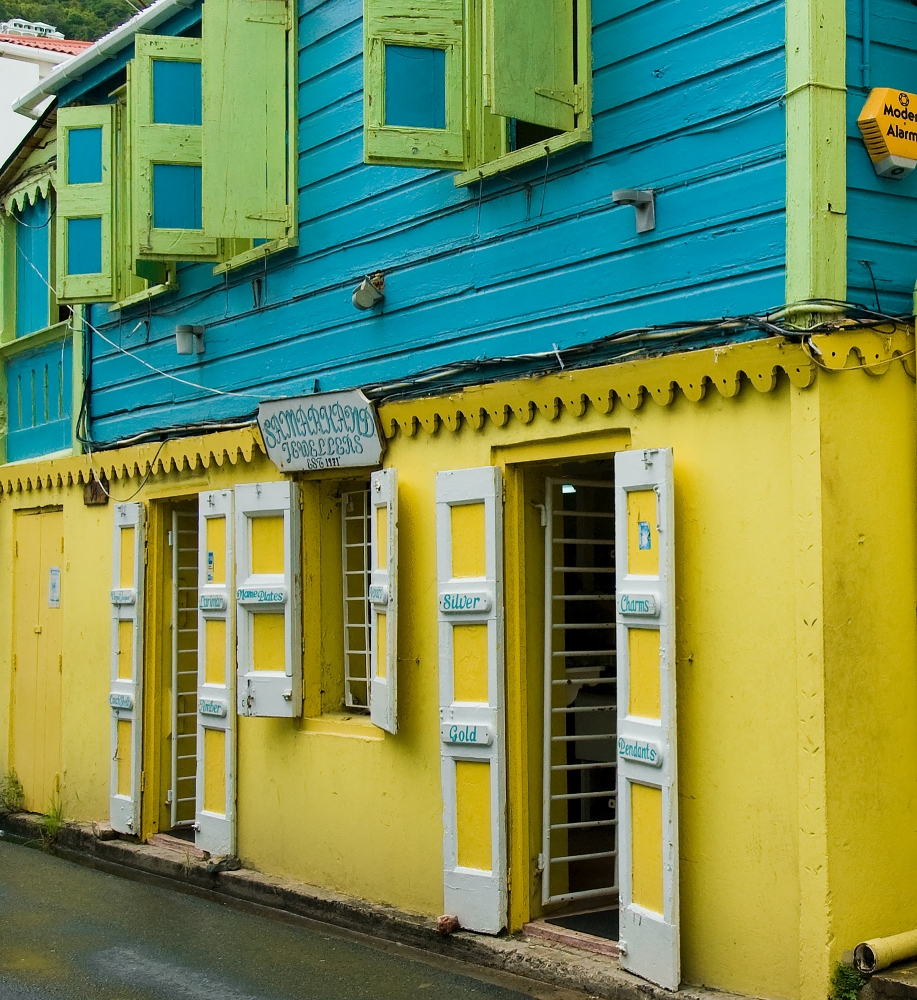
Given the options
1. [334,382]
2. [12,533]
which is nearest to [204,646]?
[334,382]

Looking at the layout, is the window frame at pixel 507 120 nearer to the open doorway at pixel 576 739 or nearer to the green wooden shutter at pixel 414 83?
the green wooden shutter at pixel 414 83

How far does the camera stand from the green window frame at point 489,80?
21.4 ft

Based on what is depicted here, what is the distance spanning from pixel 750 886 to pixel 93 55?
8.03 meters

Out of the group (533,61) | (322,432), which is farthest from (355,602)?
(533,61)

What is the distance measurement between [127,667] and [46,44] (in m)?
15.8

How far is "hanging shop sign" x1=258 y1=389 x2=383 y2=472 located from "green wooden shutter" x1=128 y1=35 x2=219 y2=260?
1332mm

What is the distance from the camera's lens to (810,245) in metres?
5.55

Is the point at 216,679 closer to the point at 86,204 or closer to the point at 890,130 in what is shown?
the point at 86,204

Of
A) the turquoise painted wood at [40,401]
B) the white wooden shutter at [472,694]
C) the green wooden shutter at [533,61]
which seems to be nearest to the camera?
the green wooden shutter at [533,61]

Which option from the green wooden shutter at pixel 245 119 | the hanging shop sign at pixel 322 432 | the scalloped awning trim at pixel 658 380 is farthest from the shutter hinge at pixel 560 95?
the green wooden shutter at pixel 245 119

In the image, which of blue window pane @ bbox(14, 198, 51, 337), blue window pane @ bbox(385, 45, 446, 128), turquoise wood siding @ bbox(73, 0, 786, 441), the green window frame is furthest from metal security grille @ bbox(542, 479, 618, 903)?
blue window pane @ bbox(14, 198, 51, 337)

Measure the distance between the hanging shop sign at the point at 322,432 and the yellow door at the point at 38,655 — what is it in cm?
360

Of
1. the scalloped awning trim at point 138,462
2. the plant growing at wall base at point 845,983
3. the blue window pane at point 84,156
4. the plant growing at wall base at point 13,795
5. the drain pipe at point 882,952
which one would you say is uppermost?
the blue window pane at point 84,156

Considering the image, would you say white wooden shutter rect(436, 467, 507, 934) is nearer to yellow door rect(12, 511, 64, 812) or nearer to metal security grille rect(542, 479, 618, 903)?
metal security grille rect(542, 479, 618, 903)
